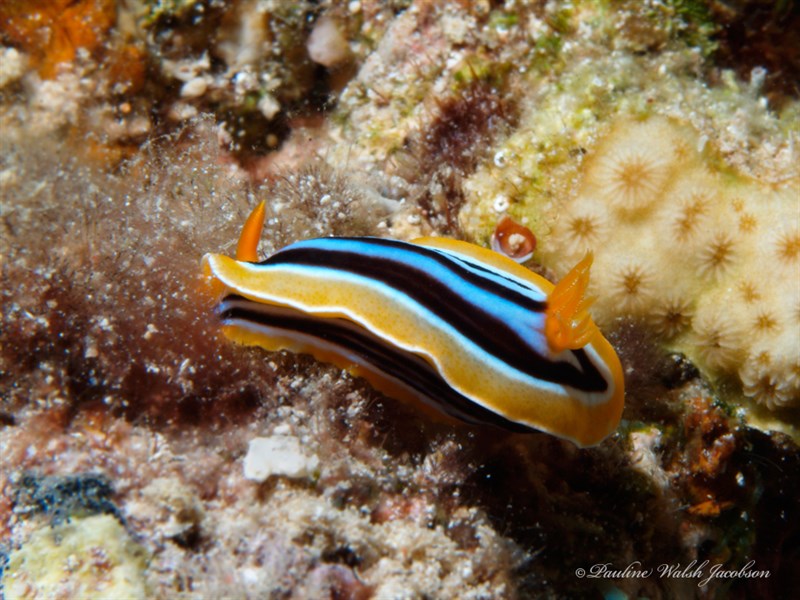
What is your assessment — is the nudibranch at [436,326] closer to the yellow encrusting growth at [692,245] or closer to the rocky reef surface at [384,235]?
the rocky reef surface at [384,235]

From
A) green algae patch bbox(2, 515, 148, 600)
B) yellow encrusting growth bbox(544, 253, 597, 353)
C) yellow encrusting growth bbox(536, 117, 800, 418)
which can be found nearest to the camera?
green algae patch bbox(2, 515, 148, 600)

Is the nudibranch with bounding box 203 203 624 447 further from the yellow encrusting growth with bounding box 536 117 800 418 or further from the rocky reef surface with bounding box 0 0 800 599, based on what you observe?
the yellow encrusting growth with bounding box 536 117 800 418

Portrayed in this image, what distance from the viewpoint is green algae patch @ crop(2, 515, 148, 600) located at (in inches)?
99.7

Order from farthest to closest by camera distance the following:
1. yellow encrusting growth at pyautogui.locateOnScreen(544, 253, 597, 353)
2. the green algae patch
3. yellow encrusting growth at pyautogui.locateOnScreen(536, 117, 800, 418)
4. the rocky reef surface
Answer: yellow encrusting growth at pyautogui.locateOnScreen(536, 117, 800, 418) < yellow encrusting growth at pyautogui.locateOnScreen(544, 253, 597, 353) < the rocky reef surface < the green algae patch

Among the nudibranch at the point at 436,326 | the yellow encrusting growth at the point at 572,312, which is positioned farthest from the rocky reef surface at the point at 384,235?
the yellow encrusting growth at the point at 572,312

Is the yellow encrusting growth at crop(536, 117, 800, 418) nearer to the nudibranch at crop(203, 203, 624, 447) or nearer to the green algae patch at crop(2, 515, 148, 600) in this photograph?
the nudibranch at crop(203, 203, 624, 447)

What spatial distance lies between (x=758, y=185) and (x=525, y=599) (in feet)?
10.1

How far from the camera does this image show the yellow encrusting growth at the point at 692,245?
3857 millimetres

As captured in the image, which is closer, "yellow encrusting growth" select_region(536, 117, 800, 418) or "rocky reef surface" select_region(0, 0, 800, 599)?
"rocky reef surface" select_region(0, 0, 800, 599)

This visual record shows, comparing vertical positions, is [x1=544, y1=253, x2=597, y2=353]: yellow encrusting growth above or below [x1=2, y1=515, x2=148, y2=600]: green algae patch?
above

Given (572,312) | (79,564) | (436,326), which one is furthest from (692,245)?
(79,564)

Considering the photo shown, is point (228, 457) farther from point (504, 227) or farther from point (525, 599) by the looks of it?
point (504, 227)

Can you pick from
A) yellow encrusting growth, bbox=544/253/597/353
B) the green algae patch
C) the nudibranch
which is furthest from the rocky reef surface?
yellow encrusting growth, bbox=544/253/597/353

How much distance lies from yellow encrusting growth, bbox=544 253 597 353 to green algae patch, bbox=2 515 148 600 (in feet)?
7.39
